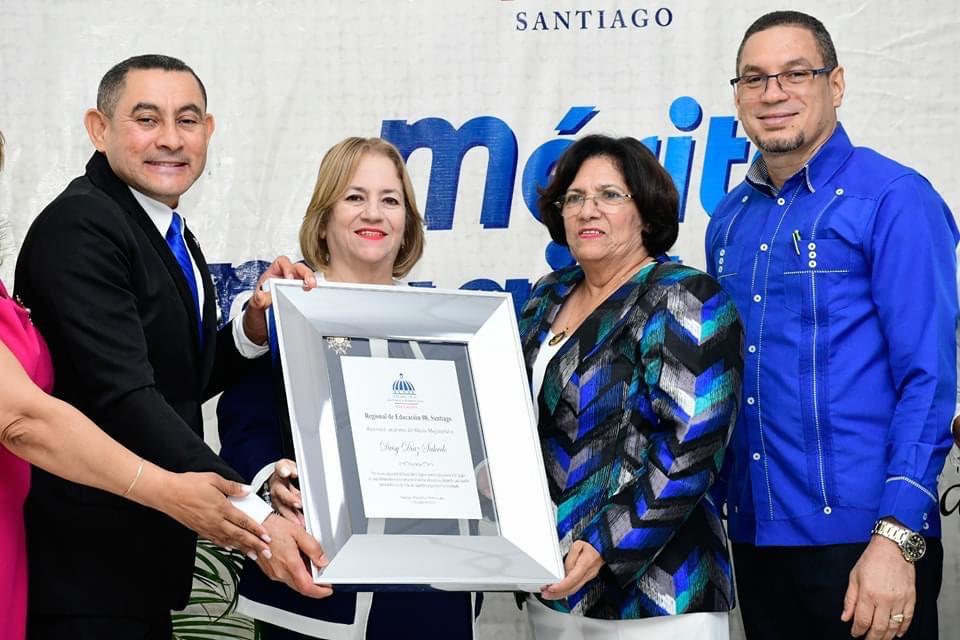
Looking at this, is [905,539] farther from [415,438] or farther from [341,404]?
[341,404]

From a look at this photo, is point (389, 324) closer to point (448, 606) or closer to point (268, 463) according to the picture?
point (268, 463)

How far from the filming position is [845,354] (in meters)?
2.19

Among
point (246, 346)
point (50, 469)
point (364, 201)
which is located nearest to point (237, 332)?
point (246, 346)

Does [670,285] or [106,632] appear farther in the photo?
[670,285]

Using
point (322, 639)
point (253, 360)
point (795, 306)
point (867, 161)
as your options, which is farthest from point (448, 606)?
point (867, 161)

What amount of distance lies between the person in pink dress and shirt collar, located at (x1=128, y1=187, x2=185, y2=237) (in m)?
0.32

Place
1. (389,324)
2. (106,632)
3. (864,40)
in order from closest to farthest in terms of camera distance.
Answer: (106,632) → (389,324) → (864,40)

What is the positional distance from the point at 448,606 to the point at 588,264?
2.24 feet

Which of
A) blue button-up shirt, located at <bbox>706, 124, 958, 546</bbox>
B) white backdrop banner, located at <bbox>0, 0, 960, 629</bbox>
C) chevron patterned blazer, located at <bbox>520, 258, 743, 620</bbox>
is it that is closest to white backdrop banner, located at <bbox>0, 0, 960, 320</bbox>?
white backdrop banner, located at <bbox>0, 0, 960, 629</bbox>

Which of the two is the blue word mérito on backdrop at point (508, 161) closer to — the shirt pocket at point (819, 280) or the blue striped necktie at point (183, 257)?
the shirt pocket at point (819, 280)

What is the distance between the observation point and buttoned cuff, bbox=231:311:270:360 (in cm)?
224

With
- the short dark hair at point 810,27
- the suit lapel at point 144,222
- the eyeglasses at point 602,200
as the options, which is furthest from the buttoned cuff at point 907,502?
the suit lapel at point 144,222

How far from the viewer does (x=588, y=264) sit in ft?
7.44

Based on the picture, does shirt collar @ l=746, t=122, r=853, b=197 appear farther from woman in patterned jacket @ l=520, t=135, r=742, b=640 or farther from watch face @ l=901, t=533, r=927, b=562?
watch face @ l=901, t=533, r=927, b=562
